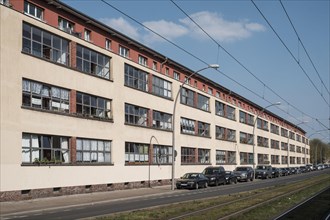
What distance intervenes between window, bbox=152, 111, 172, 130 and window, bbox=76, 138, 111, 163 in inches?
350

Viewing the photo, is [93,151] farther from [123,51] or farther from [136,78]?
[123,51]

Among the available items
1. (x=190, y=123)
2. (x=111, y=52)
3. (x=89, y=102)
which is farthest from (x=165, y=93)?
(x=89, y=102)

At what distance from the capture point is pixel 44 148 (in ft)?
93.6

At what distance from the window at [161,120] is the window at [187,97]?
4.10 m

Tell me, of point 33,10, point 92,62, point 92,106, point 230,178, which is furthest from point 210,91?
point 33,10

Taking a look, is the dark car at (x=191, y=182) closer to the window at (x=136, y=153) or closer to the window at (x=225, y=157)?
the window at (x=136, y=153)

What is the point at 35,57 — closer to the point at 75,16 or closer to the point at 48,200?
the point at 75,16

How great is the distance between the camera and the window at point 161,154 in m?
43.5

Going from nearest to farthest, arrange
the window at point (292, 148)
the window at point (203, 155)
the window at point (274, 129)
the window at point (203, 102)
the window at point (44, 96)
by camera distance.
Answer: the window at point (44, 96) → the window at point (203, 155) → the window at point (203, 102) → the window at point (274, 129) → the window at point (292, 148)

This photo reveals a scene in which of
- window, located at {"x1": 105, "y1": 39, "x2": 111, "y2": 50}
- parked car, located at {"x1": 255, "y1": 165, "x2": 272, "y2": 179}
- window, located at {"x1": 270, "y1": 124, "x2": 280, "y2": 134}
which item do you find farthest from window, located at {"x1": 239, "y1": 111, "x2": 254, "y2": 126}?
window, located at {"x1": 105, "y1": 39, "x2": 111, "y2": 50}

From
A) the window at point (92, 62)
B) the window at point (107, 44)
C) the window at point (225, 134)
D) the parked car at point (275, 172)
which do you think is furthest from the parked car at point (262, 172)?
the window at point (107, 44)

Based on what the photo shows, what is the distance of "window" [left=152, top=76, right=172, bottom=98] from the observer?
145ft

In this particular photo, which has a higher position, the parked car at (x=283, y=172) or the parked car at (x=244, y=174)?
the parked car at (x=244, y=174)

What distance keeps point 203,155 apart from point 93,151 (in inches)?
975
